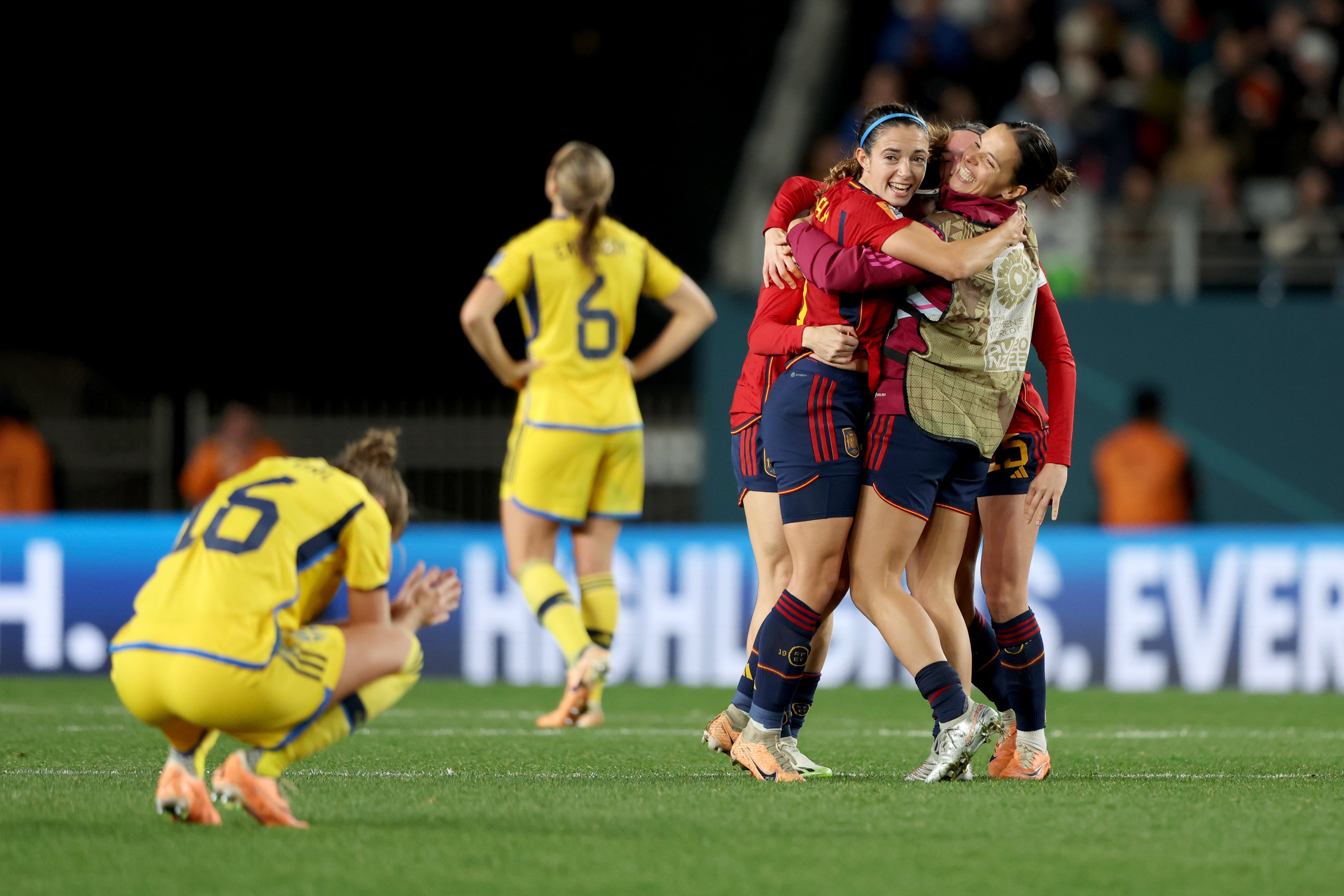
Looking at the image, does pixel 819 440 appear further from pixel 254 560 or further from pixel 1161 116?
pixel 1161 116

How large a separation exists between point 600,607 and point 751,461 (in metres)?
1.94

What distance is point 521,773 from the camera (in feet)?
17.0

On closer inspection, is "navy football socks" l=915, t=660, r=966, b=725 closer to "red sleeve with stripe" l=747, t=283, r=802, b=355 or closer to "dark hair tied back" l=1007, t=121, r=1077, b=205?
"red sleeve with stripe" l=747, t=283, r=802, b=355

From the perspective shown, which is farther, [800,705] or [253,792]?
[800,705]

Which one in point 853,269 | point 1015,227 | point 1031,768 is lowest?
point 1031,768

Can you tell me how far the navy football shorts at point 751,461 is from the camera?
5402 millimetres

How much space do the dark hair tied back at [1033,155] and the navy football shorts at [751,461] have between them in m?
1.17

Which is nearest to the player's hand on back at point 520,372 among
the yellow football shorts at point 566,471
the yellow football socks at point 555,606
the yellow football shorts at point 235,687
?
the yellow football shorts at point 566,471

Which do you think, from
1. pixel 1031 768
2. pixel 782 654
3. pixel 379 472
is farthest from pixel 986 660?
pixel 379 472

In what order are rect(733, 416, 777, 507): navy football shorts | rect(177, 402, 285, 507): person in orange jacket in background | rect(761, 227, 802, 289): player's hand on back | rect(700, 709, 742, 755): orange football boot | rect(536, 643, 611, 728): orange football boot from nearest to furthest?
rect(761, 227, 802, 289): player's hand on back → rect(700, 709, 742, 755): orange football boot → rect(733, 416, 777, 507): navy football shorts → rect(536, 643, 611, 728): orange football boot → rect(177, 402, 285, 507): person in orange jacket in background

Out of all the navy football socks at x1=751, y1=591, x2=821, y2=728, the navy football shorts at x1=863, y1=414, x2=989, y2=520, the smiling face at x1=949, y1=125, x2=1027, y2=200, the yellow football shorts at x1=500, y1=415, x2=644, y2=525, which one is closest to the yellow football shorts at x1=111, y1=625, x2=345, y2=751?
the navy football socks at x1=751, y1=591, x2=821, y2=728

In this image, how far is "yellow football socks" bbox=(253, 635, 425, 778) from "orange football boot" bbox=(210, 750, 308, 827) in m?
0.04

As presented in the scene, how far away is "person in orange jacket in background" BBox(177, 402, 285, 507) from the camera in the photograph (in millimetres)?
11602

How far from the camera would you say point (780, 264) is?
513 centimetres
